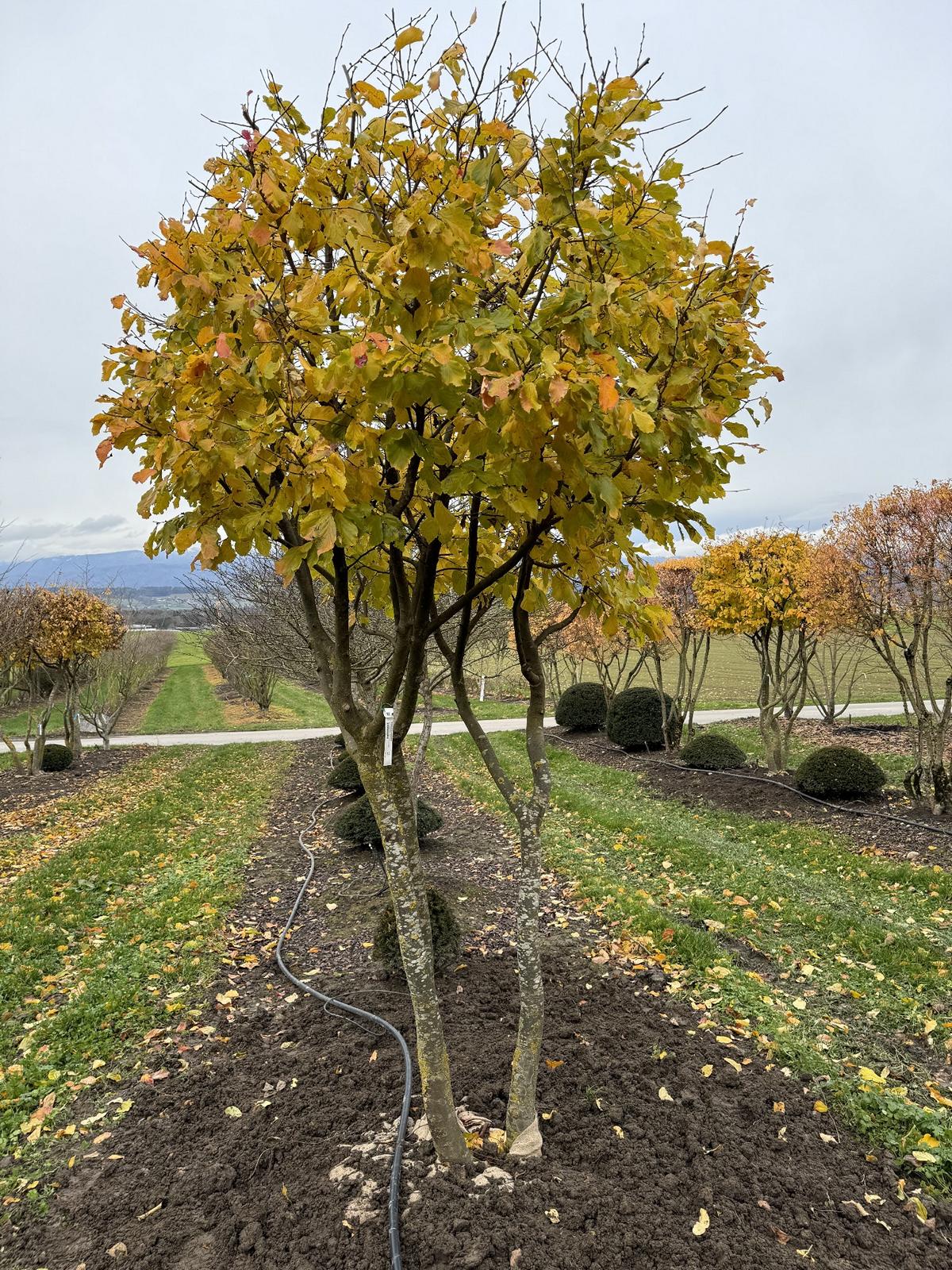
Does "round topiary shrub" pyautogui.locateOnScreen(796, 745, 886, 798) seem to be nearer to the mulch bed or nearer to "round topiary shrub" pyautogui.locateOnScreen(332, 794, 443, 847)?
"round topiary shrub" pyautogui.locateOnScreen(332, 794, 443, 847)

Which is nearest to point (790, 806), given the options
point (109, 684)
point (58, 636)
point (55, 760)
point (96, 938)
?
point (96, 938)

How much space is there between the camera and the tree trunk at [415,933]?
2.51 meters

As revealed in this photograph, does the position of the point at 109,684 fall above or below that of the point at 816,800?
above

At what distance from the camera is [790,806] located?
8.55m

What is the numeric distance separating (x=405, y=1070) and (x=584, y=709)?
41.1ft

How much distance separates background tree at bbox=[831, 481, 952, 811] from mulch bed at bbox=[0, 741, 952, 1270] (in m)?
5.50

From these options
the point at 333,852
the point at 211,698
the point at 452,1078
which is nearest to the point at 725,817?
the point at 333,852

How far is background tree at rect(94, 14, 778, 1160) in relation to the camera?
66.9 inches

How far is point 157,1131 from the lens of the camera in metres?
3.02

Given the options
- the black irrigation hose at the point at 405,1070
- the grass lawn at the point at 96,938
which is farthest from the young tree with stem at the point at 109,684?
the black irrigation hose at the point at 405,1070

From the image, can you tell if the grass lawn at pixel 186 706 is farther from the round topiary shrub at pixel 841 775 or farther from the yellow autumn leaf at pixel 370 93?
the yellow autumn leaf at pixel 370 93

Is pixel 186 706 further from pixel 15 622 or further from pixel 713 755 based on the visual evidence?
pixel 713 755

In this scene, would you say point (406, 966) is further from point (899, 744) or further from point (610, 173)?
point (899, 744)

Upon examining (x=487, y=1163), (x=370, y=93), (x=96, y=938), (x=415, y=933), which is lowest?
(x=96, y=938)
